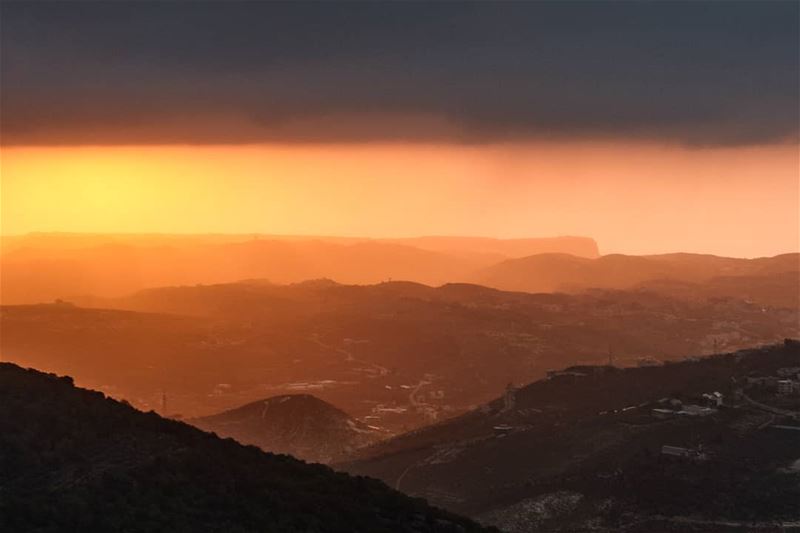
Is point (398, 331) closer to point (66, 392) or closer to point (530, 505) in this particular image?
point (530, 505)

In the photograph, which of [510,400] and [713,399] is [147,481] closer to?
[713,399]

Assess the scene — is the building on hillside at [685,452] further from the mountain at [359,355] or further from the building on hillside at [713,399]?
the mountain at [359,355]

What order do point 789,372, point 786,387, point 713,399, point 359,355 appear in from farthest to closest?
point 359,355 → point 789,372 → point 786,387 → point 713,399

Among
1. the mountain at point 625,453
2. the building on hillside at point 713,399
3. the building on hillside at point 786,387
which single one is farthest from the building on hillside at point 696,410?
the building on hillside at point 786,387

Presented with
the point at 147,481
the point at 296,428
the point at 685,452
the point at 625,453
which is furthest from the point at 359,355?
the point at 147,481

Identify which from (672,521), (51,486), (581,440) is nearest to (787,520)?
(672,521)

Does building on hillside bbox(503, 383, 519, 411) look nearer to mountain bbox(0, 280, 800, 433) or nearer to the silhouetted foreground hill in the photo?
mountain bbox(0, 280, 800, 433)

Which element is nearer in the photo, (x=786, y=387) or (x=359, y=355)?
(x=786, y=387)

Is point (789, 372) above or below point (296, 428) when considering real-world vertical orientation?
above
